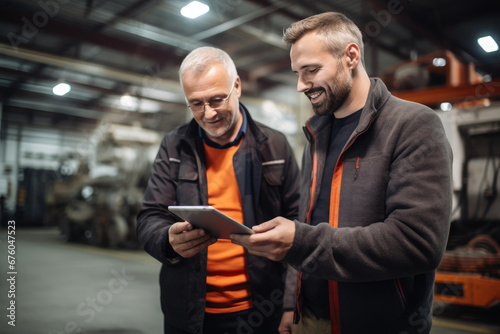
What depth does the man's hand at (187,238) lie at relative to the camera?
134cm

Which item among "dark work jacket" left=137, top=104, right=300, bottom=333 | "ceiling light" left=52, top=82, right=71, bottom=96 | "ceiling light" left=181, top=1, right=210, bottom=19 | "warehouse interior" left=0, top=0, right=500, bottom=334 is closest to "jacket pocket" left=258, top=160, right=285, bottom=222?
"dark work jacket" left=137, top=104, right=300, bottom=333

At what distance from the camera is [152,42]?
22.8 feet

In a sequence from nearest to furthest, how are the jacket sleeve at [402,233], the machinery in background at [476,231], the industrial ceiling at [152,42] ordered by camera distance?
1. the jacket sleeve at [402,233]
2. the industrial ceiling at [152,42]
3. the machinery in background at [476,231]

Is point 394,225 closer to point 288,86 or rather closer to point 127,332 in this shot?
point 127,332

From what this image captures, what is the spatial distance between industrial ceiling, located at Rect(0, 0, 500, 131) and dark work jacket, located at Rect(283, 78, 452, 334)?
2735 mm

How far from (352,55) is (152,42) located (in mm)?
6324

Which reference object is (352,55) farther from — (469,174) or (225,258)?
(469,174)

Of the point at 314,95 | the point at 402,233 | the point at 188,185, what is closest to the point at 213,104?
the point at 188,185

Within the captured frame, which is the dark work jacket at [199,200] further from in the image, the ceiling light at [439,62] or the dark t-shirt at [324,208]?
the ceiling light at [439,62]

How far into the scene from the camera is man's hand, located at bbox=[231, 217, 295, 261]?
1089 mm

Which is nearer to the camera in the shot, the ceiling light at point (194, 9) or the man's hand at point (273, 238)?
the man's hand at point (273, 238)

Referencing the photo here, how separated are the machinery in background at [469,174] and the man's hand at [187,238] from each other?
3.86 m

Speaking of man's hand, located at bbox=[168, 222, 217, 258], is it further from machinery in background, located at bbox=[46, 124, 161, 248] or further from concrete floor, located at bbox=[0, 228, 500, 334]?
machinery in background, located at bbox=[46, 124, 161, 248]

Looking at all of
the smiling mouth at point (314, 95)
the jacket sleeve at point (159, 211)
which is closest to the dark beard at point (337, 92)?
the smiling mouth at point (314, 95)
